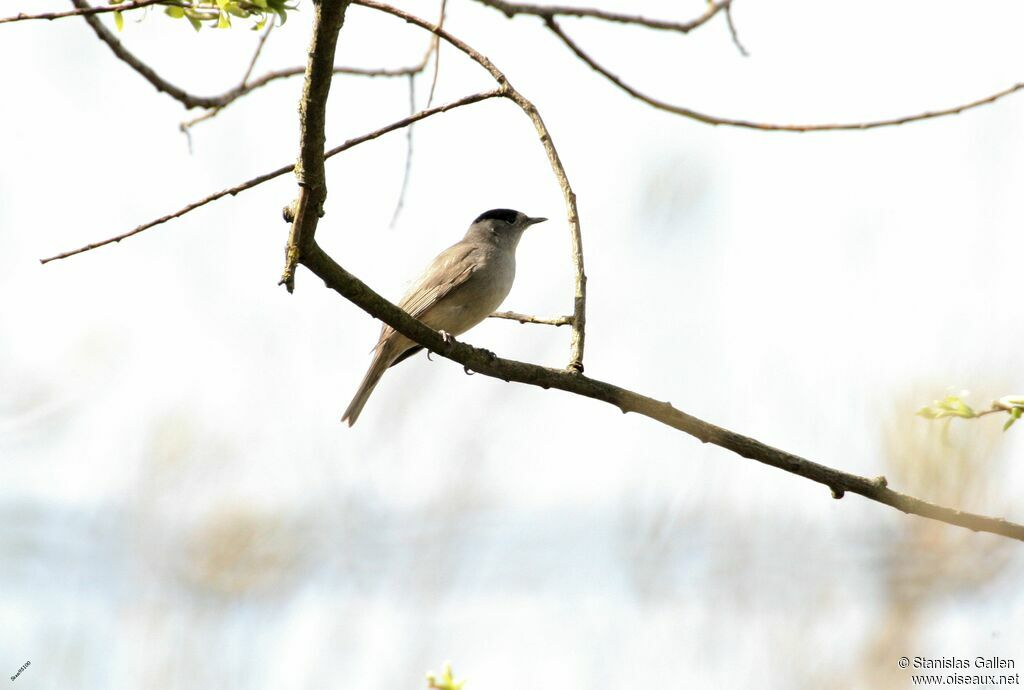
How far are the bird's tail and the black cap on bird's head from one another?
2092 mm

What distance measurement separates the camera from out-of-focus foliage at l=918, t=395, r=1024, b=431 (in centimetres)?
281

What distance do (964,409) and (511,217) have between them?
6057 mm

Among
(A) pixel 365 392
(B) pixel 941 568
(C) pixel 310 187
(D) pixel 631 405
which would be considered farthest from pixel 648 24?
(A) pixel 365 392

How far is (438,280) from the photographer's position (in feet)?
24.3

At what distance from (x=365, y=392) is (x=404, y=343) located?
1.87 ft

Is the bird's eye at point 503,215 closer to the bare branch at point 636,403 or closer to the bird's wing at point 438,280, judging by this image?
the bird's wing at point 438,280

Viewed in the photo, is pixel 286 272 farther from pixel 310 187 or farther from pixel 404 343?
pixel 404 343

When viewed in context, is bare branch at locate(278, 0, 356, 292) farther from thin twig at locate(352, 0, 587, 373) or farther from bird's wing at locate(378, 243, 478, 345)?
bird's wing at locate(378, 243, 478, 345)

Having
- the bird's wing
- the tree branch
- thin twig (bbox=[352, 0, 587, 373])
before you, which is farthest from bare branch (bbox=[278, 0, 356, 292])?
the bird's wing

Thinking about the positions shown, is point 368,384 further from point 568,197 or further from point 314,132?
point 314,132

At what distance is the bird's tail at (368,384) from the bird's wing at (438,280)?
129 mm

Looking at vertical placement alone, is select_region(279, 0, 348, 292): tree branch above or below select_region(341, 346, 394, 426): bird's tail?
below

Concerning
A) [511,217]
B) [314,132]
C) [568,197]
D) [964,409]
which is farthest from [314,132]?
[511,217]

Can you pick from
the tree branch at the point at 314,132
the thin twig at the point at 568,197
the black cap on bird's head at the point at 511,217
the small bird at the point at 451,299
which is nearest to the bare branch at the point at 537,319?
the thin twig at the point at 568,197
